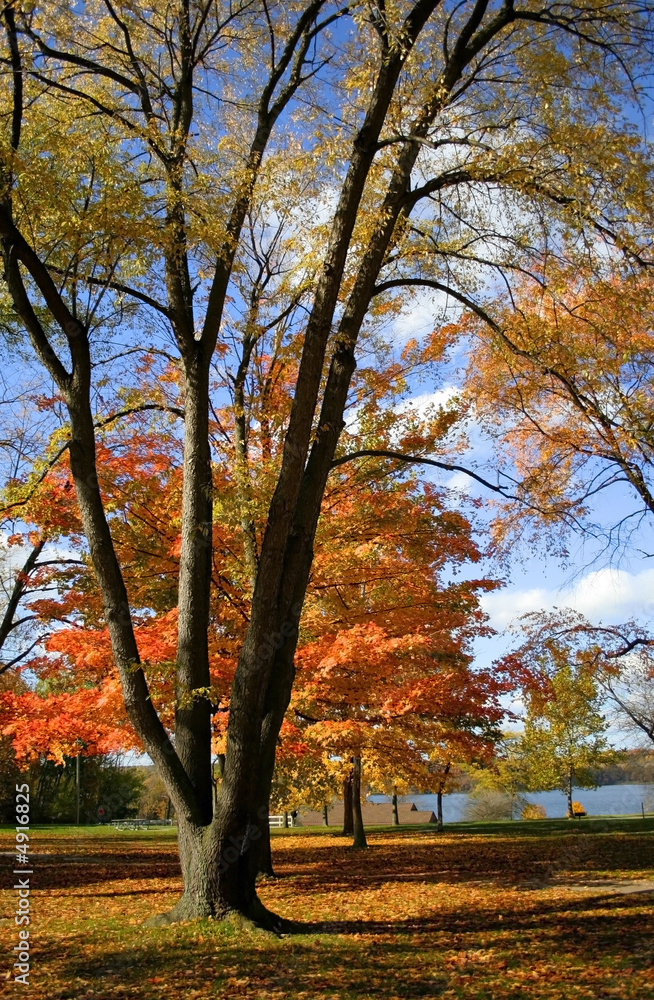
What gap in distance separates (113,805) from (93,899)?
34567mm

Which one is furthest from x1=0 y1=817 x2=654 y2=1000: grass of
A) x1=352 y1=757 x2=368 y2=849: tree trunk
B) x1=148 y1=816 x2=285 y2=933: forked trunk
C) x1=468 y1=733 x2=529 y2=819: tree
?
x1=468 y1=733 x2=529 y2=819: tree

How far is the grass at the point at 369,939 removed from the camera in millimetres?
4727

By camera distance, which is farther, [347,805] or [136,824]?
[136,824]

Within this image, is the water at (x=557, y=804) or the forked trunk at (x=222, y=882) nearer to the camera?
the forked trunk at (x=222, y=882)

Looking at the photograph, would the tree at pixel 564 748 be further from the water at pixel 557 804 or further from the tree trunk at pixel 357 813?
the water at pixel 557 804

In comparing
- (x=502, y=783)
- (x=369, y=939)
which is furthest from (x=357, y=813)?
(x=502, y=783)

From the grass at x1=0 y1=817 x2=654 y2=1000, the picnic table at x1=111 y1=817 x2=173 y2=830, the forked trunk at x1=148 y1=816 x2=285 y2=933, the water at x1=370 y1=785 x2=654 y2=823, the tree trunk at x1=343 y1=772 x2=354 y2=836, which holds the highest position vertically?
the forked trunk at x1=148 y1=816 x2=285 y2=933

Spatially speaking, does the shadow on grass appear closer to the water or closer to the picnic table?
the picnic table

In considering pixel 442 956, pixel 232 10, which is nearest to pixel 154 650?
pixel 442 956

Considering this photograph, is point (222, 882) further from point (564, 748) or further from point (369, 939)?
point (564, 748)

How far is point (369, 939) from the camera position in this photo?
20.0 ft

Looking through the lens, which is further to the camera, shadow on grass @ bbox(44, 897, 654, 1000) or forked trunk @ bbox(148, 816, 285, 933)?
forked trunk @ bbox(148, 816, 285, 933)

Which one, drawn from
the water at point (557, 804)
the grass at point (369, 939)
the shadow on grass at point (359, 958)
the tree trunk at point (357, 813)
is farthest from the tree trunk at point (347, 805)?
the water at point (557, 804)

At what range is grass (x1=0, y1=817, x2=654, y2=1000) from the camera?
15.5 feet
